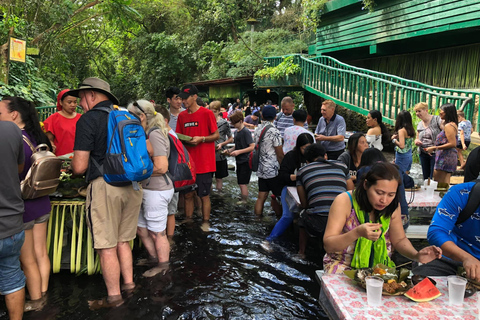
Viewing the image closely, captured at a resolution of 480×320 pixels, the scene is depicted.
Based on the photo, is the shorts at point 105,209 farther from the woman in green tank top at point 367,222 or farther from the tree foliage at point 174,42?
the tree foliage at point 174,42

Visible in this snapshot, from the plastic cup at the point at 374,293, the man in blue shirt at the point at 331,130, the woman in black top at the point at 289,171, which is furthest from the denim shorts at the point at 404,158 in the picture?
the plastic cup at the point at 374,293

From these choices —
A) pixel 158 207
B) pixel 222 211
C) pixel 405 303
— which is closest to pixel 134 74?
pixel 222 211

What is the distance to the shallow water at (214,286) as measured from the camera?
11.8 feet

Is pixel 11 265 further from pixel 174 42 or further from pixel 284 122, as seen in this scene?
pixel 174 42

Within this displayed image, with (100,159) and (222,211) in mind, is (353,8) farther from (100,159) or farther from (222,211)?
(100,159)

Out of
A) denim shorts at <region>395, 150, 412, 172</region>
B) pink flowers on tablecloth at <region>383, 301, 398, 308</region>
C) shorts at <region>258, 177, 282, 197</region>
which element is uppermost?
denim shorts at <region>395, 150, 412, 172</region>

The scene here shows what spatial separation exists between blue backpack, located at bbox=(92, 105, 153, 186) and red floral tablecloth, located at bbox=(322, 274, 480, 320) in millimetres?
1868

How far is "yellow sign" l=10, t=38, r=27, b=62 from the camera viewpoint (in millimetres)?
8148

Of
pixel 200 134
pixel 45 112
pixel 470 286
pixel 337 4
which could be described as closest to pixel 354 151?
pixel 200 134

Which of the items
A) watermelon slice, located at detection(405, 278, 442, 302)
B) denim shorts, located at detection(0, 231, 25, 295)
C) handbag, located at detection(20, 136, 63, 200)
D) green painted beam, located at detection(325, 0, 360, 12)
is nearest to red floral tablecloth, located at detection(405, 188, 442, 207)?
watermelon slice, located at detection(405, 278, 442, 302)

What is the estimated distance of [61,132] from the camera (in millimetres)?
5207

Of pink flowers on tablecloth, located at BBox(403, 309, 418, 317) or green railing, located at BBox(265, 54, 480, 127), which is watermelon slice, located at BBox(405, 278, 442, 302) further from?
green railing, located at BBox(265, 54, 480, 127)

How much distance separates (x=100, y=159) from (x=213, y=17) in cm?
2596

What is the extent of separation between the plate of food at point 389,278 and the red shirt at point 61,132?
4.14 m
